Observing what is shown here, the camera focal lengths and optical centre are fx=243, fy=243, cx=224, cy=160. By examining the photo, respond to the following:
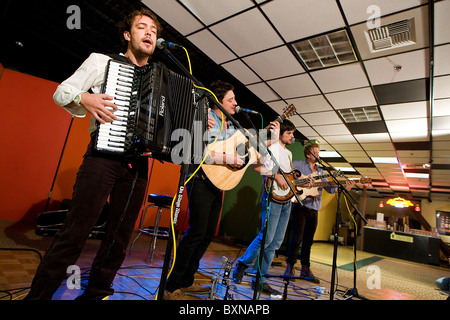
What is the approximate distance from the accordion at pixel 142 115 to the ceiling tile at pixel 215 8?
7.80 ft

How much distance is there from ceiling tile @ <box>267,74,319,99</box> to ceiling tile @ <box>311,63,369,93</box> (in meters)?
0.16

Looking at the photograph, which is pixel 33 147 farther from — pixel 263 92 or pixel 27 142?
pixel 263 92

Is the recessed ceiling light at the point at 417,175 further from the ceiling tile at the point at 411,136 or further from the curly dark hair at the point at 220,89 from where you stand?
the curly dark hair at the point at 220,89

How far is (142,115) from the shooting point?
51.5 inches

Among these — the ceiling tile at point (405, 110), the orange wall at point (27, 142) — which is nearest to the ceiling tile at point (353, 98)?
the ceiling tile at point (405, 110)

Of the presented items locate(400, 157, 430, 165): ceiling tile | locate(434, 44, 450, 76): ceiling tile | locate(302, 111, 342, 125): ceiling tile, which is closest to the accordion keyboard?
locate(434, 44, 450, 76): ceiling tile

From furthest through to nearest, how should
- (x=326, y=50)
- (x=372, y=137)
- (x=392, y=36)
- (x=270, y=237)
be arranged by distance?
(x=372, y=137)
(x=326, y=50)
(x=392, y=36)
(x=270, y=237)

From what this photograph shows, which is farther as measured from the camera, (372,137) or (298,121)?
(372,137)

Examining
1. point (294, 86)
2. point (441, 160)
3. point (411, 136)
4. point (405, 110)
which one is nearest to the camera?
point (294, 86)

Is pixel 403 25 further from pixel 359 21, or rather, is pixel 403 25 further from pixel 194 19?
pixel 194 19

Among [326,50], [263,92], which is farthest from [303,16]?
[263,92]

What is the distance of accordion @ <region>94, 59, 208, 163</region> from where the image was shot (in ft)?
4.18

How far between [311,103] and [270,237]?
3893mm

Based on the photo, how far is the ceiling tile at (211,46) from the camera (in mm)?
3939
